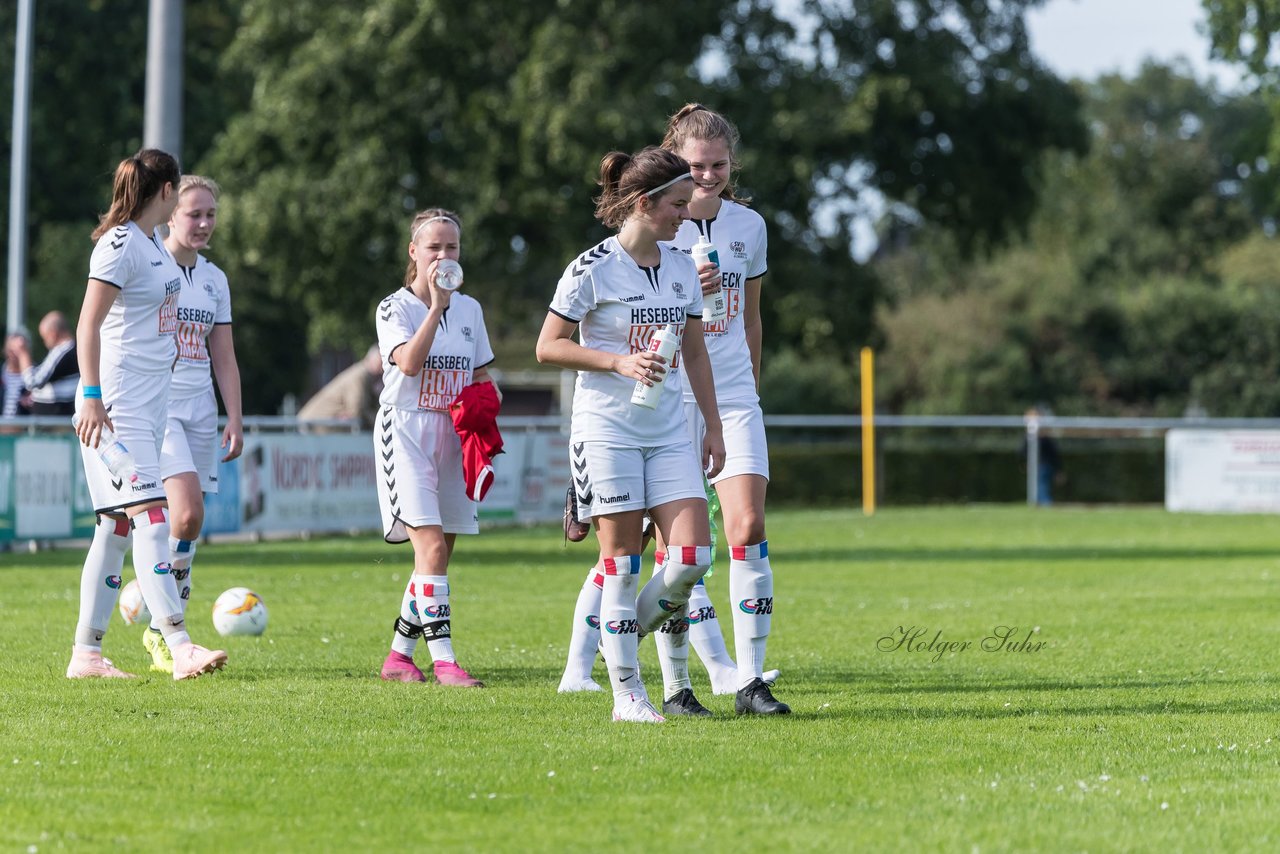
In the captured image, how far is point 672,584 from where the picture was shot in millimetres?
6766

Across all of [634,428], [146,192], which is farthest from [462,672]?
[146,192]

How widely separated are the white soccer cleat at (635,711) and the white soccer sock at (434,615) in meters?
1.56

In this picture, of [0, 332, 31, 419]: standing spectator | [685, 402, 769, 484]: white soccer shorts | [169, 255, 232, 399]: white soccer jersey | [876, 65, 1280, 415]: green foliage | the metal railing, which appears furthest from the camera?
→ [876, 65, 1280, 415]: green foliage

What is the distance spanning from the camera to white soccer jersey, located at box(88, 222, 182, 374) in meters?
7.74

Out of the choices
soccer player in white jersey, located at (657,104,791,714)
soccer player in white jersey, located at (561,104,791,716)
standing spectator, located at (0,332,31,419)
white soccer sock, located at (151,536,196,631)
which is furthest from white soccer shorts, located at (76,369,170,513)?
standing spectator, located at (0,332,31,419)

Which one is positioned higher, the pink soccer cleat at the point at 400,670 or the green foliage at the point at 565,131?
the green foliage at the point at 565,131

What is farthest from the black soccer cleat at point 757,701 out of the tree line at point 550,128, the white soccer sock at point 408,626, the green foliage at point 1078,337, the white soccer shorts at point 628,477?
the green foliage at point 1078,337

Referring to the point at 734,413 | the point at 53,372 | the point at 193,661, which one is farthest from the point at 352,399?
the point at 734,413

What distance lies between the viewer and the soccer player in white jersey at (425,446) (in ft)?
26.5

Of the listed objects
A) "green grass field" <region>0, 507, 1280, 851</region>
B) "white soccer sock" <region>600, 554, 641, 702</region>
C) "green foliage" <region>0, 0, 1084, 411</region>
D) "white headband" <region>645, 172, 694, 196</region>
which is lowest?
"green grass field" <region>0, 507, 1280, 851</region>

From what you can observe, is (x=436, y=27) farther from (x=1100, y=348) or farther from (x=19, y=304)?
(x=1100, y=348)

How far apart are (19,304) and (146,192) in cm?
1903

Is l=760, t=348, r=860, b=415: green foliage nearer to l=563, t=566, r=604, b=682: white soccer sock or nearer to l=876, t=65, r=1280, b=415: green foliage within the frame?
l=876, t=65, r=1280, b=415: green foliage

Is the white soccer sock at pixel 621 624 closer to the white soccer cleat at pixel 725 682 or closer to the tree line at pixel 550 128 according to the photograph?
the white soccer cleat at pixel 725 682
